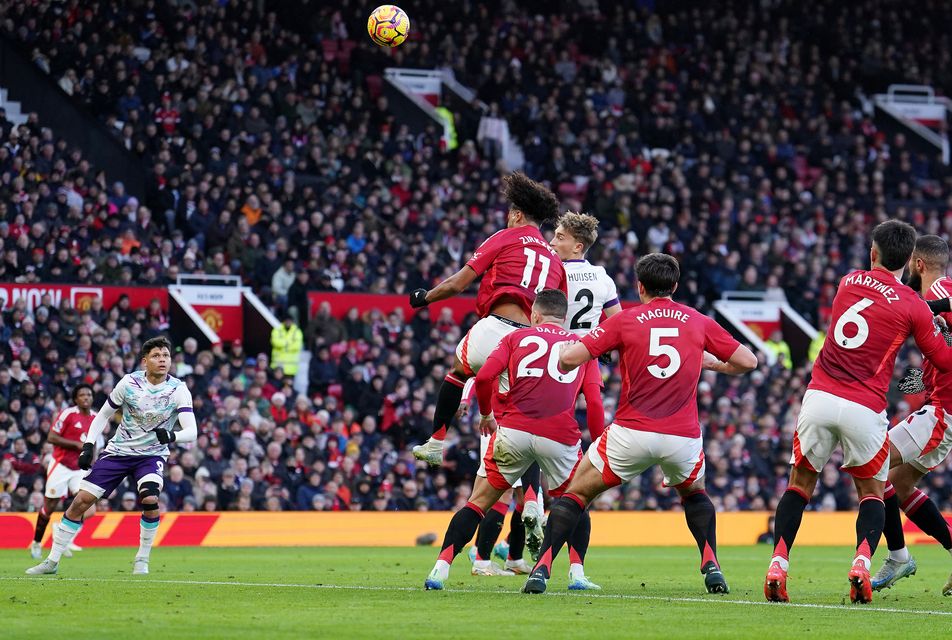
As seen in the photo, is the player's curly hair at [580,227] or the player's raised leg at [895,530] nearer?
the player's raised leg at [895,530]

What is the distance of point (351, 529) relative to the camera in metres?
22.9

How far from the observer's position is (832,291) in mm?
31469

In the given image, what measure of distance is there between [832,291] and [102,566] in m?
20.4

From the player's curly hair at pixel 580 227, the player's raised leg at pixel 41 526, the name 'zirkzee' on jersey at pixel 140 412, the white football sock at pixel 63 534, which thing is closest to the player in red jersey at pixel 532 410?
the player's curly hair at pixel 580 227

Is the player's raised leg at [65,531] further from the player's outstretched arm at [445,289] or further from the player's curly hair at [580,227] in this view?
the player's curly hair at [580,227]

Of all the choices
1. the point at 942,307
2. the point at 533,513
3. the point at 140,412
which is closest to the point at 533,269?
the point at 533,513

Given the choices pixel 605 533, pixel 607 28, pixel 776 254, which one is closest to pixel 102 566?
pixel 605 533

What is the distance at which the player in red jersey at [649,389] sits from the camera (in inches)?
392

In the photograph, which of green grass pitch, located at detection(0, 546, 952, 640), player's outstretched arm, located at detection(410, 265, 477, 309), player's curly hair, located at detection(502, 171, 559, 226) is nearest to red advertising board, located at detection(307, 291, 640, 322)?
green grass pitch, located at detection(0, 546, 952, 640)

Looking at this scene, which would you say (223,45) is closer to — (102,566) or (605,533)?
(605,533)

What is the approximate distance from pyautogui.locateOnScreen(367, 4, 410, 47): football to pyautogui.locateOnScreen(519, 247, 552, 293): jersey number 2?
7.96m

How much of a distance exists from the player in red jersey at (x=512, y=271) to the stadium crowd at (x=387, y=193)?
1112cm

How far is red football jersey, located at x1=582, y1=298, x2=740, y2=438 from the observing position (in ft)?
32.8

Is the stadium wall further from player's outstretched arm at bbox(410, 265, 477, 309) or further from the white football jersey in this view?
player's outstretched arm at bbox(410, 265, 477, 309)
